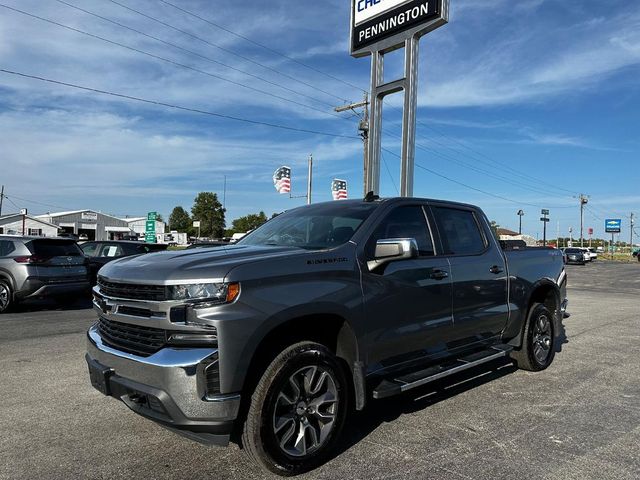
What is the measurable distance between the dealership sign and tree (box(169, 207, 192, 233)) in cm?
12128

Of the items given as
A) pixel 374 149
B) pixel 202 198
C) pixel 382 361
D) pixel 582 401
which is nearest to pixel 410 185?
pixel 374 149

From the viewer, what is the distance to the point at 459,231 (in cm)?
511

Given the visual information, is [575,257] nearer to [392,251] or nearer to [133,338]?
[392,251]

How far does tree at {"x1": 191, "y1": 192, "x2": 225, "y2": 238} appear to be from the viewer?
11988 centimetres

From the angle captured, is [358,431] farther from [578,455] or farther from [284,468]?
[578,455]

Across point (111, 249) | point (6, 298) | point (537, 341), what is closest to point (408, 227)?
point (537, 341)

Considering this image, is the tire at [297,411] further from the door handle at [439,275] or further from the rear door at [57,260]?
the rear door at [57,260]

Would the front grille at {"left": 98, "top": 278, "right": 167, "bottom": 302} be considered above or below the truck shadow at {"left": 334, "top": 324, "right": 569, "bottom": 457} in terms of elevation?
above

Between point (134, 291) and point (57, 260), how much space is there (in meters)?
8.70

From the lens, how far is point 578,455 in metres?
3.66

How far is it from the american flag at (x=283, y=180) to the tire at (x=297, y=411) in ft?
92.3

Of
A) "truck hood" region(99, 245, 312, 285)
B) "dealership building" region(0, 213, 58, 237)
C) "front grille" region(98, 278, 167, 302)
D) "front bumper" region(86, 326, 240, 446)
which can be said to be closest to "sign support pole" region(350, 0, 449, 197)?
"truck hood" region(99, 245, 312, 285)

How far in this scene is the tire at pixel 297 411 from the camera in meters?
3.12

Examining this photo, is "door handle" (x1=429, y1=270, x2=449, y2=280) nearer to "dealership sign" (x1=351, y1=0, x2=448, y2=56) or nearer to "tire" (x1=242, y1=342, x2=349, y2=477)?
"tire" (x1=242, y1=342, x2=349, y2=477)
